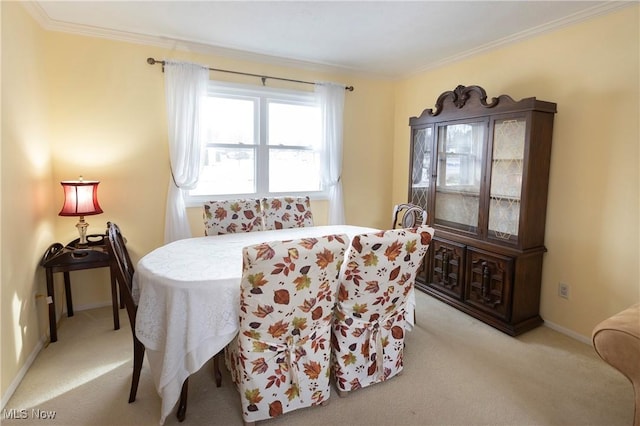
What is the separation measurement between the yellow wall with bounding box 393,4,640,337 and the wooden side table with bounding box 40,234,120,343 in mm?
3469

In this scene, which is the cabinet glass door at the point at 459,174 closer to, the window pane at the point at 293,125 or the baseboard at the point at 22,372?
the window pane at the point at 293,125

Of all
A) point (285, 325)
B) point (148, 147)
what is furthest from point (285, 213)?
point (285, 325)

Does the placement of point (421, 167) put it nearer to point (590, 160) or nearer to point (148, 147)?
point (590, 160)

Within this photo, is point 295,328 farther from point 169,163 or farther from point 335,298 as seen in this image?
point 169,163

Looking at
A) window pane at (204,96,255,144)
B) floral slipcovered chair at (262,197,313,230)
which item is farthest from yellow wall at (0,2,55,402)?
floral slipcovered chair at (262,197,313,230)

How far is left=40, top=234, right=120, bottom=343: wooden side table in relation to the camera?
2.55 m

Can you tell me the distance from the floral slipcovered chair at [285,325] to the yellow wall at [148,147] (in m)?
1.44

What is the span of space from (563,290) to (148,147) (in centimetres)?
380

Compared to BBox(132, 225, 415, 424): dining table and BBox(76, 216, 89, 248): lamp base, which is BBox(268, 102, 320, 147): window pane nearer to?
BBox(76, 216, 89, 248): lamp base

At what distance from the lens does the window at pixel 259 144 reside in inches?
139

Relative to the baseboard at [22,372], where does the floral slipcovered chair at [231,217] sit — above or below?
above

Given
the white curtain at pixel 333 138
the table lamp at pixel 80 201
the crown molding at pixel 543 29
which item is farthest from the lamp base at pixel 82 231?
the crown molding at pixel 543 29

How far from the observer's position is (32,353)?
7.65 ft

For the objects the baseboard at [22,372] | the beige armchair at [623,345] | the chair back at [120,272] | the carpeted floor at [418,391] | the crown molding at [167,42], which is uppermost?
the crown molding at [167,42]
